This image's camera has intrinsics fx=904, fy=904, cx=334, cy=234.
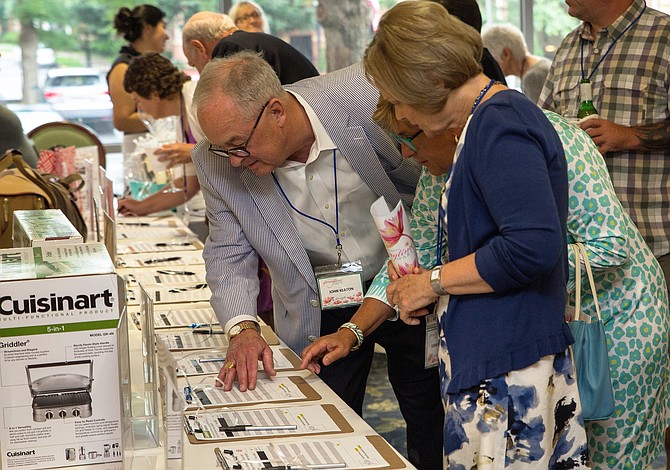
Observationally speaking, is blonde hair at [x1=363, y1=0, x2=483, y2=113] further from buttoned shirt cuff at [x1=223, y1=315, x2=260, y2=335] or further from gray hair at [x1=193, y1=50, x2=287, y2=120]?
buttoned shirt cuff at [x1=223, y1=315, x2=260, y2=335]

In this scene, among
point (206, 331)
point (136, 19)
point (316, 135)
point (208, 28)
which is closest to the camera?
point (316, 135)

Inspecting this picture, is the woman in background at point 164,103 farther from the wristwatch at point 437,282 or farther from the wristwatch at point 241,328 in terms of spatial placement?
the wristwatch at point 437,282

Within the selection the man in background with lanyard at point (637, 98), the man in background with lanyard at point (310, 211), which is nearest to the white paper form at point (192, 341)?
the man in background with lanyard at point (310, 211)

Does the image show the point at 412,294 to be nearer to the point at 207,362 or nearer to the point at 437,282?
the point at 437,282

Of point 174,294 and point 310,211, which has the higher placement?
point 310,211

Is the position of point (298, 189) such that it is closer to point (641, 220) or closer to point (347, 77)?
point (347, 77)

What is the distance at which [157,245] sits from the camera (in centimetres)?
358

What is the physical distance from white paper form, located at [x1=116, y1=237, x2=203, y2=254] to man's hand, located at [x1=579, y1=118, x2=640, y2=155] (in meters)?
1.56

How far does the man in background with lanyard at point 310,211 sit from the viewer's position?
6.91ft

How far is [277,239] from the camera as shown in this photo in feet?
7.05

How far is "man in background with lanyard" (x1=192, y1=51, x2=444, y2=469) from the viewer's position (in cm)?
211

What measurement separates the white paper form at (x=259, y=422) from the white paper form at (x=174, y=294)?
984mm

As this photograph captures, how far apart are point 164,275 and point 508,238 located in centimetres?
181

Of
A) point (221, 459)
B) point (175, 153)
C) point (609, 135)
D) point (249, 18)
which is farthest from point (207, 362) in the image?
point (249, 18)
